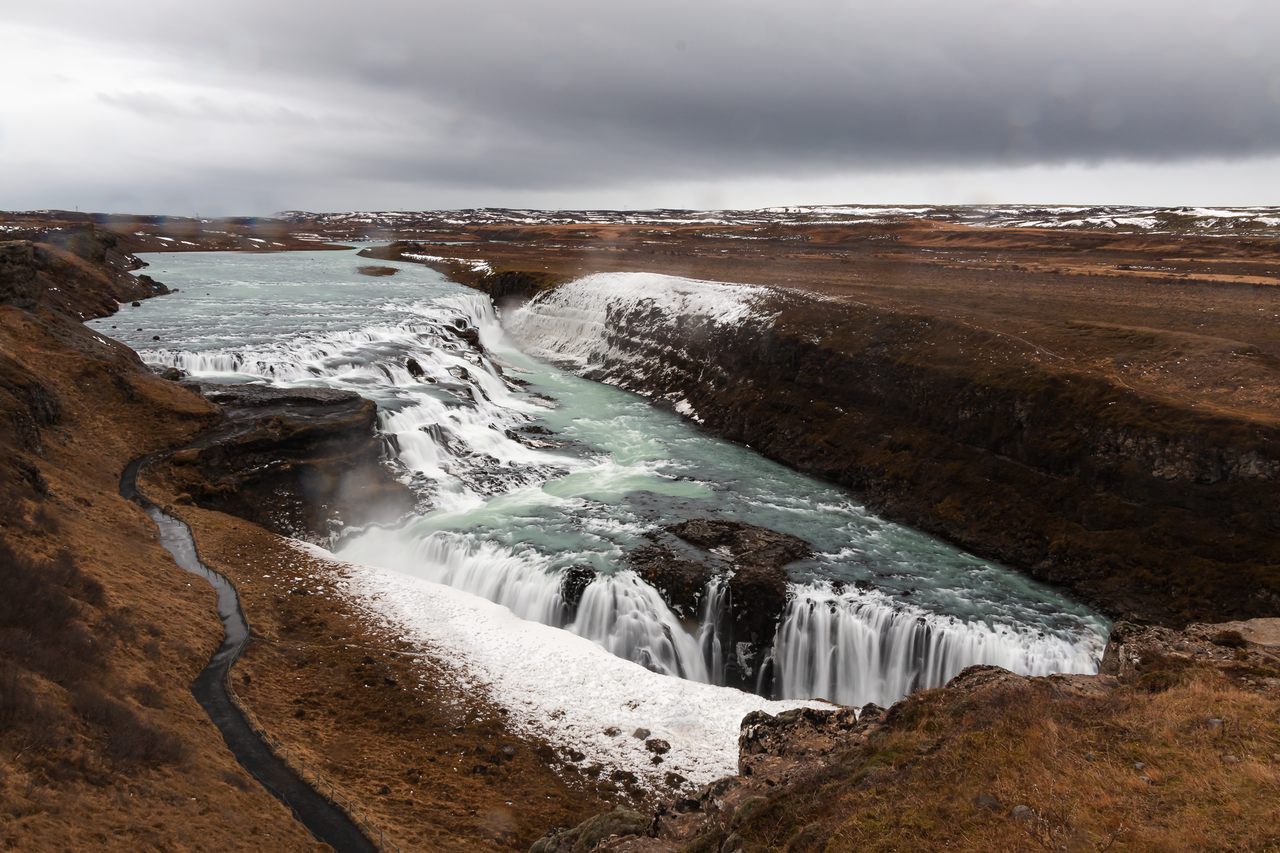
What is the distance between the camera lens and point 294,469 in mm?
24375

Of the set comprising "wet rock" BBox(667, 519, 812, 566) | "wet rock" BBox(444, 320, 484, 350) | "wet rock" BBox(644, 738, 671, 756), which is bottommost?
"wet rock" BBox(644, 738, 671, 756)

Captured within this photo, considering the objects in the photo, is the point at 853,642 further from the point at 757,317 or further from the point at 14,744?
the point at 757,317

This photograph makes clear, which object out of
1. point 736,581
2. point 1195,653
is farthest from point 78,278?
point 1195,653

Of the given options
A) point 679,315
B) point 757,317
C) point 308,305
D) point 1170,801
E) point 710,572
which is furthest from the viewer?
point 308,305

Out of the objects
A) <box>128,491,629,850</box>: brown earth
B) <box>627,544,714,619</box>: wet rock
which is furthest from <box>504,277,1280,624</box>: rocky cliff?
<box>128,491,629,850</box>: brown earth

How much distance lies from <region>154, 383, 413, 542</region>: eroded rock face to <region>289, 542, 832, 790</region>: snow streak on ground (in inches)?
186

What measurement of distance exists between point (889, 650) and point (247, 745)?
15.4 m

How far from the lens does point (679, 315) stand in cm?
4806

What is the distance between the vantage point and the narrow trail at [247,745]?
10.1 meters

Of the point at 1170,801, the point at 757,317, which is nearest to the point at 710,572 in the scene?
the point at 1170,801

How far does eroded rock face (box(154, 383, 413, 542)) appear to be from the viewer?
22719 mm

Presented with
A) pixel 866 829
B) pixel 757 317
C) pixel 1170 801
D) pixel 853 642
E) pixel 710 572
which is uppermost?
pixel 757 317

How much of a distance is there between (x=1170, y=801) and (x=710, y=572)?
13749 mm

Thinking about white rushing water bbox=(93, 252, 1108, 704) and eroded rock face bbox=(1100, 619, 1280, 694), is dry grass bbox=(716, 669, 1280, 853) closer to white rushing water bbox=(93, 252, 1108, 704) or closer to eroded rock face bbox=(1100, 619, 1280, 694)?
eroded rock face bbox=(1100, 619, 1280, 694)
